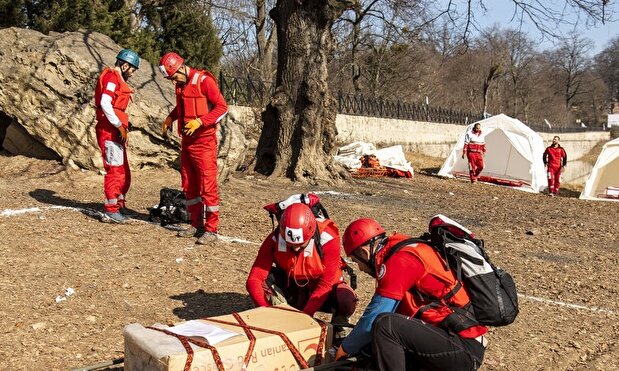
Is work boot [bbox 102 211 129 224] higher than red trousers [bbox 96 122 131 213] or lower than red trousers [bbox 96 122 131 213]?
lower

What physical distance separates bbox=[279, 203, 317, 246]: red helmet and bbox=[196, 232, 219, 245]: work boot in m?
3.12

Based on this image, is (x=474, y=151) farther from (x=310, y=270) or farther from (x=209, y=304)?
(x=310, y=270)

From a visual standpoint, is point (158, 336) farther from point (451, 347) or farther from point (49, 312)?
point (49, 312)

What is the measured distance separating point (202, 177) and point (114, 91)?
1.43 m

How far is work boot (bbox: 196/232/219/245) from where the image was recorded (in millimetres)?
7574

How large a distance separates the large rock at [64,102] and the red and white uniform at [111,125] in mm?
2486

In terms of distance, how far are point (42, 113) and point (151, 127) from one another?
158cm

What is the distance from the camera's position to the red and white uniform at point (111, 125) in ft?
25.4

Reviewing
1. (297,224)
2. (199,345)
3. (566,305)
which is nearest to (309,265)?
(297,224)

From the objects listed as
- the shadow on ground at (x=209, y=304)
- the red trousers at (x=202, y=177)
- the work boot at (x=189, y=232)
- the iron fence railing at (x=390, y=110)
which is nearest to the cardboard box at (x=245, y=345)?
the shadow on ground at (x=209, y=304)

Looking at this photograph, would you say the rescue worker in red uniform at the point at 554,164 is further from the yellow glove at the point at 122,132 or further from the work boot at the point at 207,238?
the yellow glove at the point at 122,132

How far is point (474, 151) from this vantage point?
763 inches

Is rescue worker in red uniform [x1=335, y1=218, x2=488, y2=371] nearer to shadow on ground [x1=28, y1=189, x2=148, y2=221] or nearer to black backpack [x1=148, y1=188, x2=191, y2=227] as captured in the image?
black backpack [x1=148, y1=188, x2=191, y2=227]

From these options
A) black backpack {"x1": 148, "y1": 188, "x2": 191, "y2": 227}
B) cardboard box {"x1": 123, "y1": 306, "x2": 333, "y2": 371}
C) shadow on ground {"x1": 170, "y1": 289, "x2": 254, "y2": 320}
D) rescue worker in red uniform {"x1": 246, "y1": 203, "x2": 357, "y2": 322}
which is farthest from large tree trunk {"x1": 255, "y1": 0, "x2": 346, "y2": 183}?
cardboard box {"x1": 123, "y1": 306, "x2": 333, "y2": 371}
